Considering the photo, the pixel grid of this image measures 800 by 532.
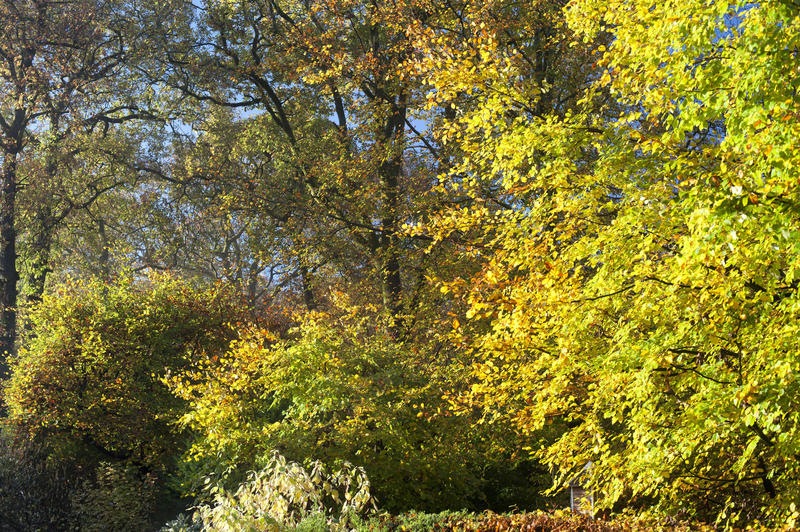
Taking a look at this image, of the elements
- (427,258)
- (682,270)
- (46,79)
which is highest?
(46,79)

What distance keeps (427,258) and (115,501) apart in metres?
7.80

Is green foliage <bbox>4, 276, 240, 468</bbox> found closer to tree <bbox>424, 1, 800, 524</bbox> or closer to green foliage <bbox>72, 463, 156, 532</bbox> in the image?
green foliage <bbox>72, 463, 156, 532</bbox>

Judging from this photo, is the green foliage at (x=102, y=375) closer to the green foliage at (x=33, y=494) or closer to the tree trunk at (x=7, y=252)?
the green foliage at (x=33, y=494)

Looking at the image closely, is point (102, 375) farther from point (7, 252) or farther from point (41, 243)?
point (41, 243)

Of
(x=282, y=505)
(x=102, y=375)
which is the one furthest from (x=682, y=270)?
(x=102, y=375)

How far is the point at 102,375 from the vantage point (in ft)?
37.9

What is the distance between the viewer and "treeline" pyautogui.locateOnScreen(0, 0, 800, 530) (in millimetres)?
5098

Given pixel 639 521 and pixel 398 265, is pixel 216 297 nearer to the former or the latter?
pixel 398 265

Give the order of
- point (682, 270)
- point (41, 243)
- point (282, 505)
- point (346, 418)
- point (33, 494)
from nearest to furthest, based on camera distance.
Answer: point (682, 270), point (282, 505), point (346, 418), point (33, 494), point (41, 243)

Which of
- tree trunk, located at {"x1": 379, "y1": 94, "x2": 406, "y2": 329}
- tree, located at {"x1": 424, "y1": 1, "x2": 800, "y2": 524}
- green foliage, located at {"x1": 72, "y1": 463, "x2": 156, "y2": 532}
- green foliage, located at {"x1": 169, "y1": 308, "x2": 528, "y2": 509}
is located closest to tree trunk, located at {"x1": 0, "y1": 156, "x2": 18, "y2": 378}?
green foliage, located at {"x1": 72, "y1": 463, "x2": 156, "y2": 532}

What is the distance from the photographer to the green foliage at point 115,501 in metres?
9.40

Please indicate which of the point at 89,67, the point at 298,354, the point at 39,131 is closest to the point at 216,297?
the point at 298,354

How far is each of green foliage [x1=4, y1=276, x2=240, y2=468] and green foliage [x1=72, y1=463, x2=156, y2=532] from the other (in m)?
0.51

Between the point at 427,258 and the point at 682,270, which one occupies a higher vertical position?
the point at 427,258
